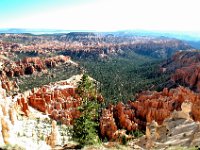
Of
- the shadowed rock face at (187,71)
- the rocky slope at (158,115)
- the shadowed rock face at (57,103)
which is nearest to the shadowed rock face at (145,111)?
the rocky slope at (158,115)

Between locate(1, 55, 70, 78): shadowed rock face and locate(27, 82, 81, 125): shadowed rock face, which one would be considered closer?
locate(27, 82, 81, 125): shadowed rock face

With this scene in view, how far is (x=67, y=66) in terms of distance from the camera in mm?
138250

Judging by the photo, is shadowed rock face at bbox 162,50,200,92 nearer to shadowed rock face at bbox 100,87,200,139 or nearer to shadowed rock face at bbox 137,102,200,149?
shadowed rock face at bbox 100,87,200,139

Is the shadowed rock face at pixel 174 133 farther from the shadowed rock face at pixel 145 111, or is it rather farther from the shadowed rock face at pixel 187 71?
the shadowed rock face at pixel 187 71

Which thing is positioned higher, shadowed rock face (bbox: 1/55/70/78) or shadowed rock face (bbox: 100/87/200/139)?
shadowed rock face (bbox: 1/55/70/78)

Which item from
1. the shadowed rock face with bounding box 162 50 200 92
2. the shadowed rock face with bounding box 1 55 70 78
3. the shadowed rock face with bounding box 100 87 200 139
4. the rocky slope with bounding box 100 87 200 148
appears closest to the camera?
the rocky slope with bounding box 100 87 200 148

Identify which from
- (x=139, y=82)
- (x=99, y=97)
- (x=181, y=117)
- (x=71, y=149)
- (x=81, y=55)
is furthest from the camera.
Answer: (x=81, y=55)

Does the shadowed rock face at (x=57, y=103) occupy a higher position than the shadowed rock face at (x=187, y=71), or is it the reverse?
the shadowed rock face at (x=187, y=71)

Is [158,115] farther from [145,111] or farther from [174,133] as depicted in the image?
[174,133]

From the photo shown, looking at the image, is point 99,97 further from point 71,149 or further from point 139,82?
point 71,149

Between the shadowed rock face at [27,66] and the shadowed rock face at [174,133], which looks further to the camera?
the shadowed rock face at [27,66]

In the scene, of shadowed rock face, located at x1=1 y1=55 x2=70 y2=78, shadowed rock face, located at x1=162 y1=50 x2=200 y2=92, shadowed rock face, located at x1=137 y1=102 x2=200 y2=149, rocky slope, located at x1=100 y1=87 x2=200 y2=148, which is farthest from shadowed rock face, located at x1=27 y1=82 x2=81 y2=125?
shadowed rock face, located at x1=1 y1=55 x2=70 y2=78

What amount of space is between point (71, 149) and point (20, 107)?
39222 millimetres

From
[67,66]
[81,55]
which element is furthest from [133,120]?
[81,55]
